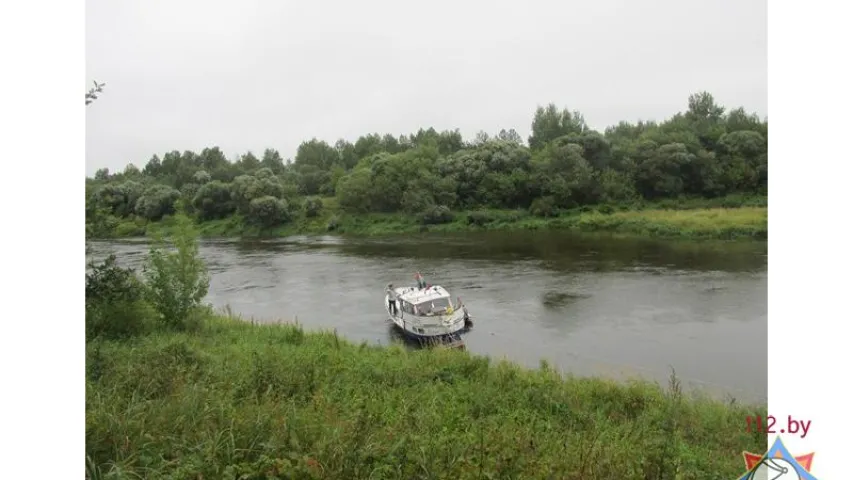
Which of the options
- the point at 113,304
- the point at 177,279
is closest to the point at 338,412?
the point at 113,304

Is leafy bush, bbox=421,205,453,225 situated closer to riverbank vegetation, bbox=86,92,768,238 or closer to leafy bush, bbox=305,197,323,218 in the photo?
riverbank vegetation, bbox=86,92,768,238

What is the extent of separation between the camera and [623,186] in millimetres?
40625

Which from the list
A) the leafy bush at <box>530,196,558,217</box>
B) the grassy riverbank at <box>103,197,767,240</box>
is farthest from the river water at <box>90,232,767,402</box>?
the leafy bush at <box>530,196,558,217</box>

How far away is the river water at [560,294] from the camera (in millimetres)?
12586

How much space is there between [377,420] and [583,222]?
113 ft

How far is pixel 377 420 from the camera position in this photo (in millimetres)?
5605

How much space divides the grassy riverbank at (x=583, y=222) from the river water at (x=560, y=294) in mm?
2749

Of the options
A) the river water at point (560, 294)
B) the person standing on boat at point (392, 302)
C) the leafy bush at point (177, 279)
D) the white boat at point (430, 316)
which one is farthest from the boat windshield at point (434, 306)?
the leafy bush at point (177, 279)

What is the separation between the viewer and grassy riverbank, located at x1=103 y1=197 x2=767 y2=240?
32188mm

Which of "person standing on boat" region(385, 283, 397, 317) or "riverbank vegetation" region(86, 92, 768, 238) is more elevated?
"riverbank vegetation" region(86, 92, 768, 238)

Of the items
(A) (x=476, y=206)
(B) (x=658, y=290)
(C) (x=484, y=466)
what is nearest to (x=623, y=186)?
(A) (x=476, y=206)

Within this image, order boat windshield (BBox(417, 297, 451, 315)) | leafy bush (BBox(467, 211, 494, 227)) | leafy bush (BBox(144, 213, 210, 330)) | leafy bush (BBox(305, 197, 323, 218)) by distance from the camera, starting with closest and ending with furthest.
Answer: leafy bush (BBox(144, 213, 210, 330)), boat windshield (BBox(417, 297, 451, 315)), leafy bush (BBox(467, 211, 494, 227)), leafy bush (BBox(305, 197, 323, 218))
